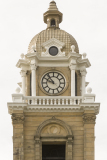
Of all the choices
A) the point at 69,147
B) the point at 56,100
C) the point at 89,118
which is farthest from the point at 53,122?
the point at 89,118

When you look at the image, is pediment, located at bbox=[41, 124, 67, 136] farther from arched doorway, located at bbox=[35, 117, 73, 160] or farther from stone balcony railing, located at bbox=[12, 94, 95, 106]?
stone balcony railing, located at bbox=[12, 94, 95, 106]

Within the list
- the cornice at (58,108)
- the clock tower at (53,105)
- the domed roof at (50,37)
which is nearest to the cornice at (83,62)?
the clock tower at (53,105)

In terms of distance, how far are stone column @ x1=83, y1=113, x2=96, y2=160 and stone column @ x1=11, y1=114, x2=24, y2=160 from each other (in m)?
4.90

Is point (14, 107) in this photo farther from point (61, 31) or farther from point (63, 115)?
point (61, 31)

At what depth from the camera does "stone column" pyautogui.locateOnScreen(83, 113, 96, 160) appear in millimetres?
62078

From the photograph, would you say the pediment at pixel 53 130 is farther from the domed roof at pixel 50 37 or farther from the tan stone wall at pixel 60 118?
the domed roof at pixel 50 37

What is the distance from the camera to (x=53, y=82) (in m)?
65.8

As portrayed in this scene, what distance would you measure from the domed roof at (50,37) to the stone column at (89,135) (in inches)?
259

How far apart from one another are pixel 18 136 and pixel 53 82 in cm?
599

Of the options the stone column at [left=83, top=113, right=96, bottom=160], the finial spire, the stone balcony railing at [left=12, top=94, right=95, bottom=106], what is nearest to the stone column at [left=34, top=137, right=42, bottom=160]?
the stone balcony railing at [left=12, top=94, right=95, bottom=106]

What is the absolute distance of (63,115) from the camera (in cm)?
6362

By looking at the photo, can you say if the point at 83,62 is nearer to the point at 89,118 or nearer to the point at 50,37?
the point at 50,37

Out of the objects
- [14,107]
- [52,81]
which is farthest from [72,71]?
[14,107]

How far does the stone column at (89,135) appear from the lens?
62.1 m
